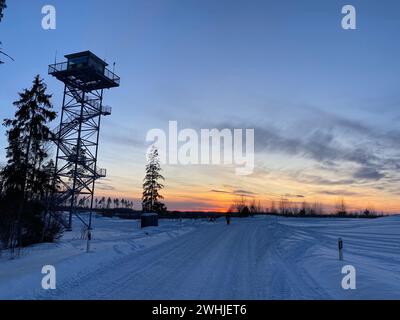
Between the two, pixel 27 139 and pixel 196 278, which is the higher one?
pixel 27 139

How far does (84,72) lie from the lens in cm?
3506

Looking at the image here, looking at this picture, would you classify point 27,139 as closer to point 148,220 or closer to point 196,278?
point 196,278

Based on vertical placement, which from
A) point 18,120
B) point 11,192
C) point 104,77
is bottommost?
point 11,192

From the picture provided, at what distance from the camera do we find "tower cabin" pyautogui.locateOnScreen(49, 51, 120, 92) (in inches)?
1374

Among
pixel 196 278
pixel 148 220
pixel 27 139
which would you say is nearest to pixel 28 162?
pixel 27 139

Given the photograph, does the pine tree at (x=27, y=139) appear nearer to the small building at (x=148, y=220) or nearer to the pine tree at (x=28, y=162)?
the pine tree at (x=28, y=162)

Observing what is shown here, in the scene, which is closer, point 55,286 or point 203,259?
point 55,286

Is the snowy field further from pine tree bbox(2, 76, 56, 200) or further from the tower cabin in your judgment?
the tower cabin

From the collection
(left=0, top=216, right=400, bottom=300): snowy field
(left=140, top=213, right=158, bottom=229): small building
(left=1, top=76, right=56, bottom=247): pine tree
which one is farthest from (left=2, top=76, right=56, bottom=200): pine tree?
(left=140, top=213, right=158, bottom=229): small building
